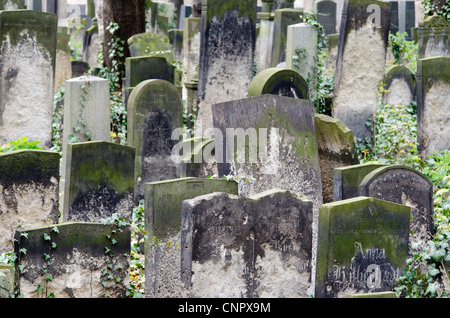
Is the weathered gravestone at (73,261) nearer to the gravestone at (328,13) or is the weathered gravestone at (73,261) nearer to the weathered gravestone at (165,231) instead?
the weathered gravestone at (165,231)

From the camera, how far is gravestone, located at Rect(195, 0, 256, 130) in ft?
36.3

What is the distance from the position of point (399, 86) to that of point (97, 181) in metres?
6.88

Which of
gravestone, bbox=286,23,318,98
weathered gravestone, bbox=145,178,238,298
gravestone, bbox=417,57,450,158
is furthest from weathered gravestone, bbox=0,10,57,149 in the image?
gravestone, bbox=417,57,450,158

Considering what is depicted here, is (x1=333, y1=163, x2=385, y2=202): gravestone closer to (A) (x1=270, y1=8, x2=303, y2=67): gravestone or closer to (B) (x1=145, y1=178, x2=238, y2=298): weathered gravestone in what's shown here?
(B) (x1=145, y1=178, x2=238, y2=298): weathered gravestone

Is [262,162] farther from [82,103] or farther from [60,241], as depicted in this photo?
[82,103]

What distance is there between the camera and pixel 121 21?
13.4 meters

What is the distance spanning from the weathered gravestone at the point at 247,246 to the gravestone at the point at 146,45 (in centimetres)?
769

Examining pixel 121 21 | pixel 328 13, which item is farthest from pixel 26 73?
pixel 328 13

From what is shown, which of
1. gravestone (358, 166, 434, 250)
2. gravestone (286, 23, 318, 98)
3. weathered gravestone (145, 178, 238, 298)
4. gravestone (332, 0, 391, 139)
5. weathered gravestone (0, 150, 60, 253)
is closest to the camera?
weathered gravestone (145, 178, 238, 298)

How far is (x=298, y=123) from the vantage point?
717cm

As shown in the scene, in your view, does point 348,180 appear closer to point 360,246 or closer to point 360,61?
point 360,246

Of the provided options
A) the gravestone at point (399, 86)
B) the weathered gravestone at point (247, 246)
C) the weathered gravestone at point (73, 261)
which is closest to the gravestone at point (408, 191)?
the weathered gravestone at point (247, 246)

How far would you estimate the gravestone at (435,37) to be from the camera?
13102 mm

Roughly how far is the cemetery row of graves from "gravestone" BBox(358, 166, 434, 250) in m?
0.01
